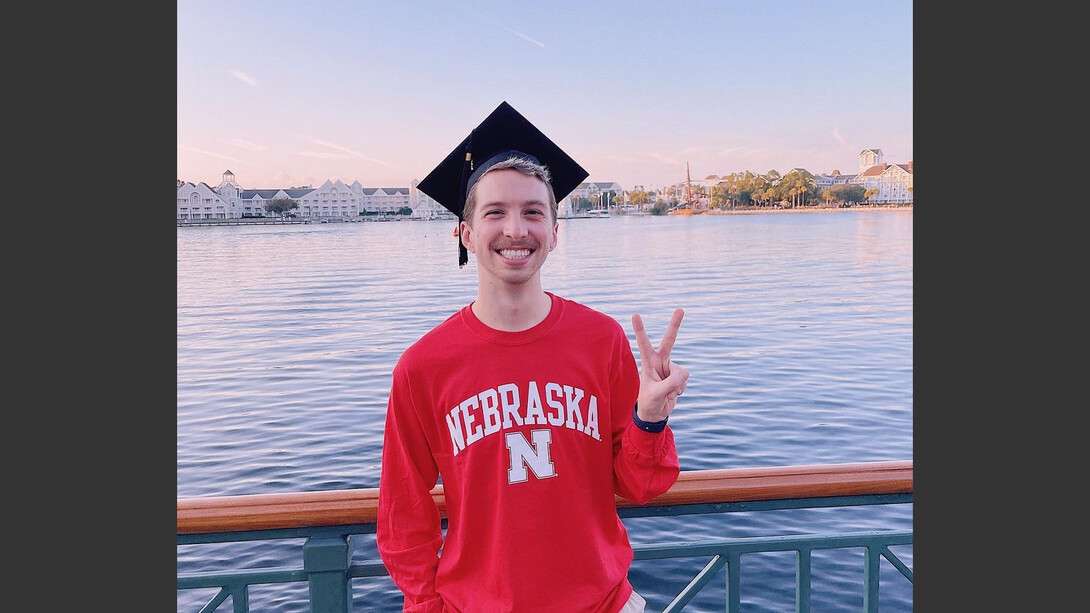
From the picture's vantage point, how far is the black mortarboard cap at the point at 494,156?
5.73ft

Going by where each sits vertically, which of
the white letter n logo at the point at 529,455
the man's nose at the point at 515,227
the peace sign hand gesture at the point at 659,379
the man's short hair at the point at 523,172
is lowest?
the white letter n logo at the point at 529,455

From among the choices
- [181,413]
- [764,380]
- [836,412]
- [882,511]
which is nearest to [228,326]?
[181,413]

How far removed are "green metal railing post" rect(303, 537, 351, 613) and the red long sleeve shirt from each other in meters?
0.16

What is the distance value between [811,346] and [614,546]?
20.4 m

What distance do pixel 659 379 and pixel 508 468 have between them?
0.35 m

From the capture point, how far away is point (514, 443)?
62.5 inches

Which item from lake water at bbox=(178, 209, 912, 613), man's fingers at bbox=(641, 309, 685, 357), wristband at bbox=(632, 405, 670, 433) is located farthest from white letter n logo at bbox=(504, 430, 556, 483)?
lake water at bbox=(178, 209, 912, 613)

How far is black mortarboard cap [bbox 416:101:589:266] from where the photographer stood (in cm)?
175

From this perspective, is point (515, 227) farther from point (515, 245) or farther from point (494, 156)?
point (494, 156)

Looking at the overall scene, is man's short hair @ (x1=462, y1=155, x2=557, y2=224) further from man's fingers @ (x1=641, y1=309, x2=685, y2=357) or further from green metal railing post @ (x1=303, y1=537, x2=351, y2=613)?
green metal railing post @ (x1=303, y1=537, x2=351, y2=613)

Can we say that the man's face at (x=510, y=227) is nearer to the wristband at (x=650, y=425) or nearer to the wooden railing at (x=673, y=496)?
the wristband at (x=650, y=425)

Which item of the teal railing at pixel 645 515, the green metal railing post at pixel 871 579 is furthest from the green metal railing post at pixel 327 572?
the green metal railing post at pixel 871 579

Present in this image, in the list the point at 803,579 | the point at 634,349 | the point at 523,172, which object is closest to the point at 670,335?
the point at 523,172

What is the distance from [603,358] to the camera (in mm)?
1666
